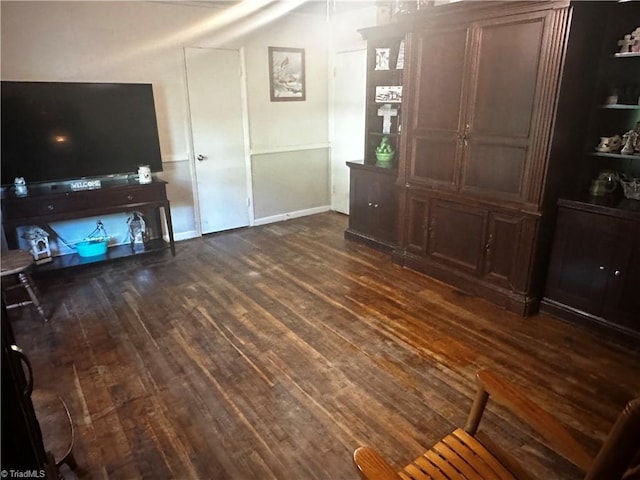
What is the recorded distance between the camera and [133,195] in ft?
13.0

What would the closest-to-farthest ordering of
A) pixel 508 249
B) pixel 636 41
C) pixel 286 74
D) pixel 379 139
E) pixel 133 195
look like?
1. pixel 636 41
2. pixel 508 249
3. pixel 133 195
4. pixel 379 139
5. pixel 286 74

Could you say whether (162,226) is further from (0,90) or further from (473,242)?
(473,242)

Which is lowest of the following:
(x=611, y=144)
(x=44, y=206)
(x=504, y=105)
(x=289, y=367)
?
(x=289, y=367)

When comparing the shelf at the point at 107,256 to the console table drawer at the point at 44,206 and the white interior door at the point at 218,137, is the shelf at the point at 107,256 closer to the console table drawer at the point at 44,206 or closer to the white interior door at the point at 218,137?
the console table drawer at the point at 44,206

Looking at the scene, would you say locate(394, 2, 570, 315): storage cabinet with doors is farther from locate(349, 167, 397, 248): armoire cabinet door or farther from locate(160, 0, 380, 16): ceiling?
locate(160, 0, 380, 16): ceiling

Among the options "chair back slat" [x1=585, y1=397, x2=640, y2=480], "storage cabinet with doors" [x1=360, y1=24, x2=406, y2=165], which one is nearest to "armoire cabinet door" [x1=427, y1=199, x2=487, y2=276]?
"storage cabinet with doors" [x1=360, y1=24, x2=406, y2=165]

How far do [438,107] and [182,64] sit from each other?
2.67 m

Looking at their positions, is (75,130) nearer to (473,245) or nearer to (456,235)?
(456,235)

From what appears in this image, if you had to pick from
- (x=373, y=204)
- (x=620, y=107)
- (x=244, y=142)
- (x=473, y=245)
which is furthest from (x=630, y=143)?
(x=244, y=142)

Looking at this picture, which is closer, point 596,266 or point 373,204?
point 596,266

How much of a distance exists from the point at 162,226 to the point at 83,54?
176 centimetres

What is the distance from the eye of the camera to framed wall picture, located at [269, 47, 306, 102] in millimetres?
5070

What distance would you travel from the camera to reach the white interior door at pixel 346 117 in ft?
17.0

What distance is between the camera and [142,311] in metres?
3.26
